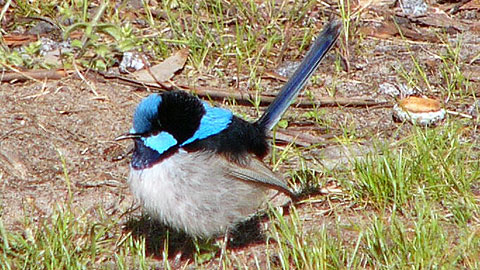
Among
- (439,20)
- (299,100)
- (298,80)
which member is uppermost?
(298,80)

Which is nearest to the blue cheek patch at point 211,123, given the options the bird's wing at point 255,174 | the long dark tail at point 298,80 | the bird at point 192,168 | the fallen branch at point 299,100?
the bird at point 192,168

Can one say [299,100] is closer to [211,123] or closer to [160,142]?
[211,123]

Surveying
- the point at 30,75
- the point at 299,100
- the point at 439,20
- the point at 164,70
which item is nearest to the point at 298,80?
the point at 299,100

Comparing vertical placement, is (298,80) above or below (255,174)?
above

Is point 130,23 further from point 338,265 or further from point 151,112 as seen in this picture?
point 338,265

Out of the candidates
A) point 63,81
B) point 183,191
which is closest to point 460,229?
point 183,191
